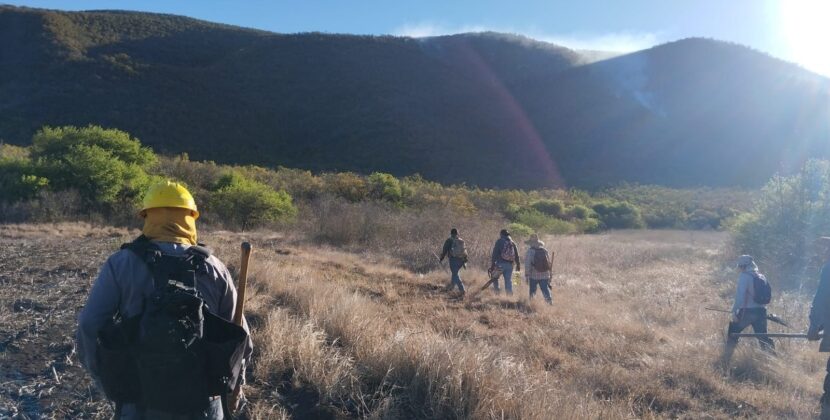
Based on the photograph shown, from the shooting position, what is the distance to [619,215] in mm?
38969

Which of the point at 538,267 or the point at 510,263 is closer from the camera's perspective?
the point at 538,267

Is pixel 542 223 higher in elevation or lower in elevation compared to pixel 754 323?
lower

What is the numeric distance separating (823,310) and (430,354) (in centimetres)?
388

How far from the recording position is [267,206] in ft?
75.2

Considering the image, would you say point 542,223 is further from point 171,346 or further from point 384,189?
point 171,346

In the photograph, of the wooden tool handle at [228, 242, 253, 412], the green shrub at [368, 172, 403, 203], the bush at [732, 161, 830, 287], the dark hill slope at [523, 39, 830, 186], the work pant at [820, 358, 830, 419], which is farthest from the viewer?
the dark hill slope at [523, 39, 830, 186]

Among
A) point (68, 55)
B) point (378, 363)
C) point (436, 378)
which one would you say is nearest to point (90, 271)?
point (378, 363)

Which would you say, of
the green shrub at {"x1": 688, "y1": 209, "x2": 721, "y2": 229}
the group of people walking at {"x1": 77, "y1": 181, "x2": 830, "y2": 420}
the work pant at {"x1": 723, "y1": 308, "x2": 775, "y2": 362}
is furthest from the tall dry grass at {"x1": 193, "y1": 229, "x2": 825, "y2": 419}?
the green shrub at {"x1": 688, "y1": 209, "x2": 721, "y2": 229}

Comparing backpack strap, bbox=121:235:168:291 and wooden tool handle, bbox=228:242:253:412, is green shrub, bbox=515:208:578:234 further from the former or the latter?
backpack strap, bbox=121:235:168:291

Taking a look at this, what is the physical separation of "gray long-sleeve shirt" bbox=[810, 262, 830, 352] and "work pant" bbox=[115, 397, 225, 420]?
5432 millimetres

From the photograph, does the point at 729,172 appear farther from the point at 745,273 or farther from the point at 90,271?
the point at 90,271

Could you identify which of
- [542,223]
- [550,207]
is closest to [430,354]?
[542,223]

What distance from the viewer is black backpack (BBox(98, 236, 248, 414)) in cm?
216

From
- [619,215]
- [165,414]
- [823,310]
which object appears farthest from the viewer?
[619,215]
